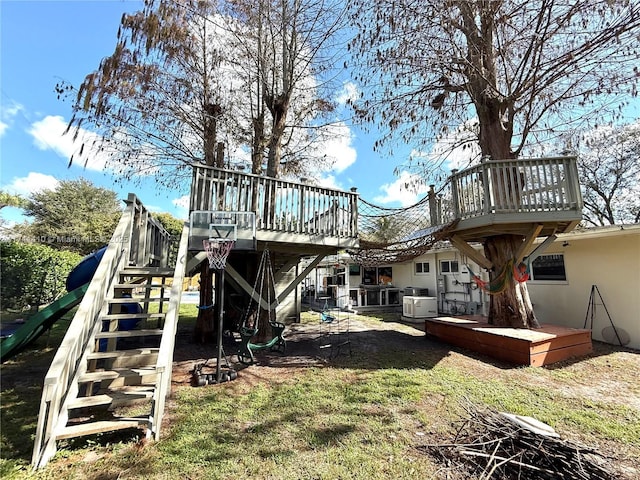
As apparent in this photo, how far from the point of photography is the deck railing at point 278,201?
5312mm

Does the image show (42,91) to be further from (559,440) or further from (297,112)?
(559,440)

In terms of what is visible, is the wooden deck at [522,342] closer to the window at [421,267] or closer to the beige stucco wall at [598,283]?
the beige stucco wall at [598,283]

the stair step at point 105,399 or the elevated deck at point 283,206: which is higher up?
the elevated deck at point 283,206

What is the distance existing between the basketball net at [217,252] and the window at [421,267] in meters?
11.1

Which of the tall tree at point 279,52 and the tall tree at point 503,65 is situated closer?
the tall tree at point 503,65

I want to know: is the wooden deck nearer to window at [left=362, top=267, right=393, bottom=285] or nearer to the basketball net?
the basketball net

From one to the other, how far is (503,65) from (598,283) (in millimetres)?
6002

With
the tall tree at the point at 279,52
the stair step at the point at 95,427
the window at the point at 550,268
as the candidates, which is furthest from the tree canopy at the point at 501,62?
the stair step at the point at 95,427

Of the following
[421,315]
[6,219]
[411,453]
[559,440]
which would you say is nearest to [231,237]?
[411,453]

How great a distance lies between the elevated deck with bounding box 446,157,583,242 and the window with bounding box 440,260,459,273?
21.1 feet

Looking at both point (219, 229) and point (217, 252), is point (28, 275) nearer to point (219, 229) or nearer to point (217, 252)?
point (219, 229)

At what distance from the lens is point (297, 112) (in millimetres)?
8945

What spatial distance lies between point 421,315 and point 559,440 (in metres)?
8.16

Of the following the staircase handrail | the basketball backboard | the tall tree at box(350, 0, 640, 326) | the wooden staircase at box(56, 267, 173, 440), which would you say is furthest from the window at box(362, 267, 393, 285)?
the staircase handrail
